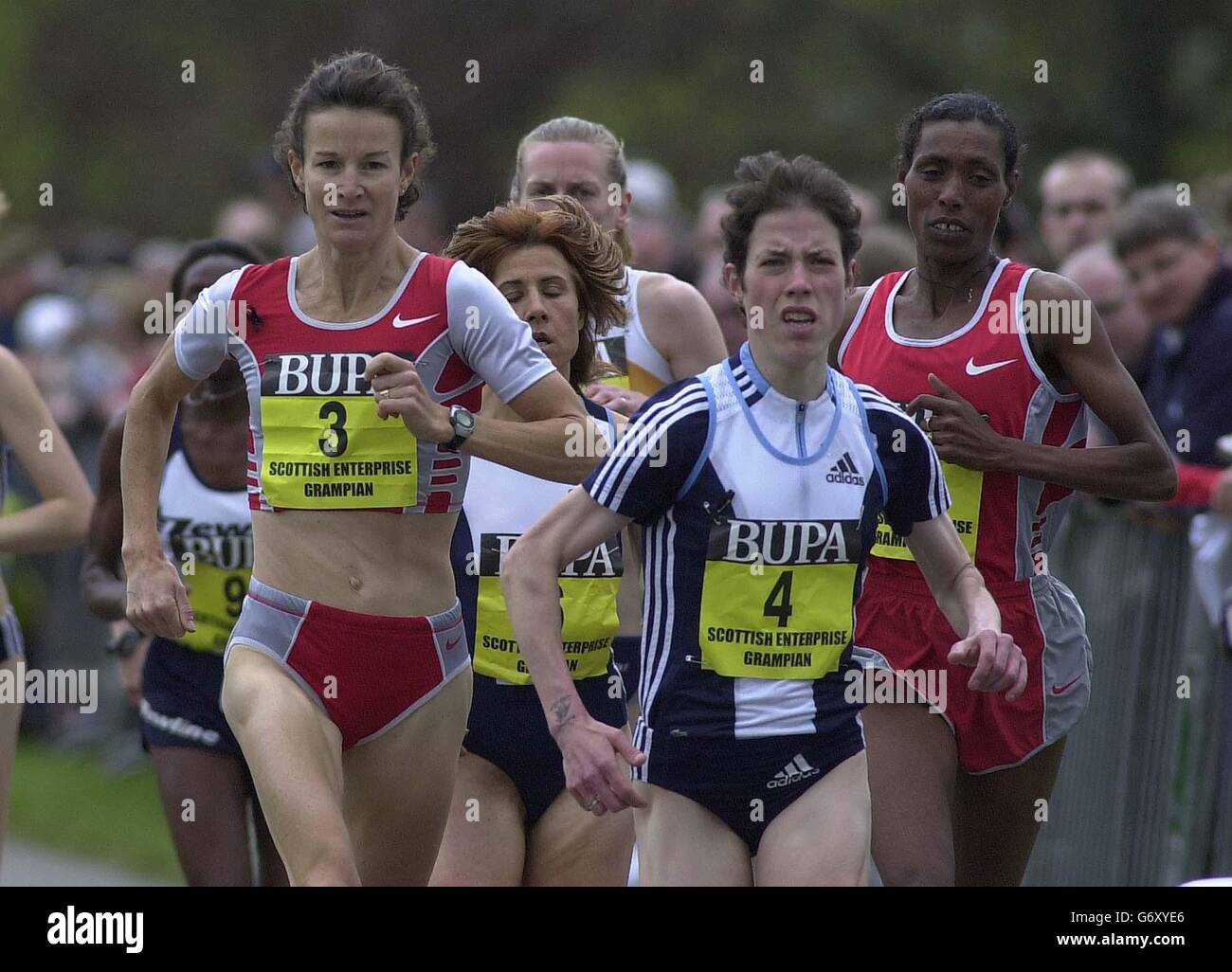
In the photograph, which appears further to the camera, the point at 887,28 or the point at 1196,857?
the point at 887,28

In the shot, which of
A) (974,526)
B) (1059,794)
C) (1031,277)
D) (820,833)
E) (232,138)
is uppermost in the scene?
(232,138)

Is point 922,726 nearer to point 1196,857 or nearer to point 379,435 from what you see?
point 379,435

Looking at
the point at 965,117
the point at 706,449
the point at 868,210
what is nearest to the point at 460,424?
the point at 706,449

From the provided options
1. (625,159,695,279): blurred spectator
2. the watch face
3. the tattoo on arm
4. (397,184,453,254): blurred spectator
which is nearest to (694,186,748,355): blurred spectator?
(625,159,695,279): blurred spectator

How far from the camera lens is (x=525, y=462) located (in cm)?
523

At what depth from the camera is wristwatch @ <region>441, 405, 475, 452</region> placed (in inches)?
200

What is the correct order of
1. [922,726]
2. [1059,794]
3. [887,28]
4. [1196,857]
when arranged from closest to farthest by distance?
[922,726] → [1196,857] → [1059,794] → [887,28]

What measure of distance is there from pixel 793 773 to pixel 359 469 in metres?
1.27

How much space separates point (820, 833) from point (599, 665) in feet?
3.94

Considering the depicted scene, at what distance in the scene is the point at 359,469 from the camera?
5.23 metres

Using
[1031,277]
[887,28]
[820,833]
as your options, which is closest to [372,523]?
[820,833]

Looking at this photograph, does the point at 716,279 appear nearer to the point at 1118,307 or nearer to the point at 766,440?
the point at 1118,307

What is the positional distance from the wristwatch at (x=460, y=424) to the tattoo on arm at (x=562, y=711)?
72 centimetres

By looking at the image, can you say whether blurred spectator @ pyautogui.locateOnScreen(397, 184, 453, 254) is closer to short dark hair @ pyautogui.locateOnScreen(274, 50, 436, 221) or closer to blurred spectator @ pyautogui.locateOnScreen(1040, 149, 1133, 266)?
blurred spectator @ pyautogui.locateOnScreen(1040, 149, 1133, 266)
